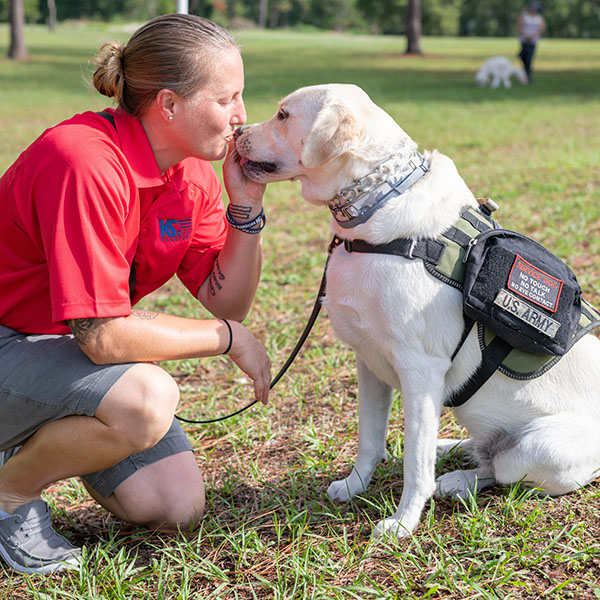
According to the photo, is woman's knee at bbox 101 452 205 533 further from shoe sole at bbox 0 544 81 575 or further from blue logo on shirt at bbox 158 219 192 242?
blue logo on shirt at bbox 158 219 192 242

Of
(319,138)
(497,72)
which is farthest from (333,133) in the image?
(497,72)

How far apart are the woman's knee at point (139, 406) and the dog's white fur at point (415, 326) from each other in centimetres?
64

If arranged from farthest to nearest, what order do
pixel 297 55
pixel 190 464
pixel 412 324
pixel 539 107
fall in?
pixel 297 55, pixel 539 107, pixel 190 464, pixel 412 324

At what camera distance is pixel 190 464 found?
2498 mm

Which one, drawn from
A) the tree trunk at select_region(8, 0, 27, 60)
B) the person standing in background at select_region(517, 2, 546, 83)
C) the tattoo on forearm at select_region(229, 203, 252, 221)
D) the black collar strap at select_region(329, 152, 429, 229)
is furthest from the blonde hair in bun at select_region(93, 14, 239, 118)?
the tree trunk at select_region(8, 0, 27, 60)

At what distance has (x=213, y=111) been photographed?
2.28 metres

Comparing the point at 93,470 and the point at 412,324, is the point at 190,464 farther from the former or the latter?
the point at 412,324

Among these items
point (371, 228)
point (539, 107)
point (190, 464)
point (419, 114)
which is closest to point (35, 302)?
point (190, 464)

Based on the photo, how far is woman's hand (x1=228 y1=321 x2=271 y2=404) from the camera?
236cm

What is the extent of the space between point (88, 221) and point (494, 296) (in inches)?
49.4

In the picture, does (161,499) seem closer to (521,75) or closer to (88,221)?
(88,221)

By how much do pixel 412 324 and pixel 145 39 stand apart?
1247mm

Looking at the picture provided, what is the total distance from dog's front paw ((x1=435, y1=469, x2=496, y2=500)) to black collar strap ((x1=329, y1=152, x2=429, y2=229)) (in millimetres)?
987

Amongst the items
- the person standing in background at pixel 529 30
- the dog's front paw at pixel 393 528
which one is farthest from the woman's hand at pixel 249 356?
the person standing in background at pixel 529 30
